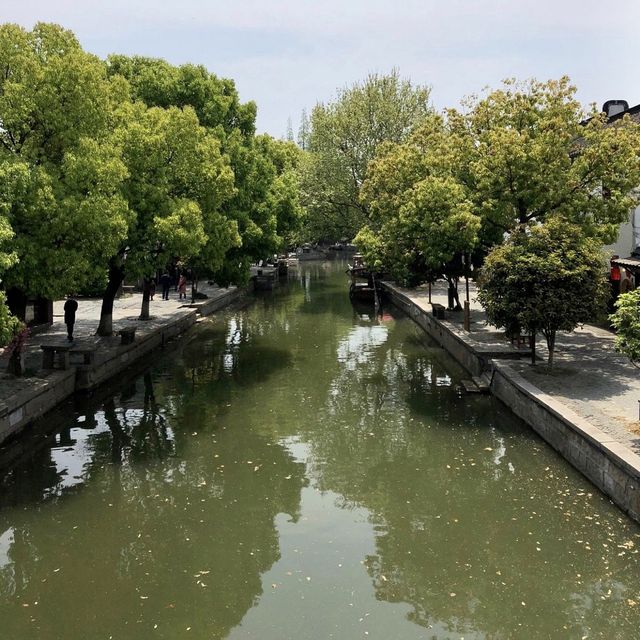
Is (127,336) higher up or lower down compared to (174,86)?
lower down

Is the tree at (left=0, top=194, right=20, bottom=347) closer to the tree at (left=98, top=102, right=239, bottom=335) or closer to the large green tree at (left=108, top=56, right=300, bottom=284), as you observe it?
the tree at (left=98, top=102, right=239, bottom=335)

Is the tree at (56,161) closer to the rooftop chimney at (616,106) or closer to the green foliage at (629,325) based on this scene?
the green foliage at (629,325)

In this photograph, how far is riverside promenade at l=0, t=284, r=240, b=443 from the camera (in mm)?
14977

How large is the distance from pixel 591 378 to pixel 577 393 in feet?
5.38

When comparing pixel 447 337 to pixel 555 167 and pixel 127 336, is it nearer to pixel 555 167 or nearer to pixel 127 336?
pixel 555 167

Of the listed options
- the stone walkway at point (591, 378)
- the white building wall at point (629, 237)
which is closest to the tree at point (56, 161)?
the stone walkway at point (591, 378)

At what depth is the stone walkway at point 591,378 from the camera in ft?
41.1

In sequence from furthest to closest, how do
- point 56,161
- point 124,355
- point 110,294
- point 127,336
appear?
point 110,294
point 127,336
point 124,355
point 56,161

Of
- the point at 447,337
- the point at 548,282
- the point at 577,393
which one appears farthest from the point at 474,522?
the point at 447,337

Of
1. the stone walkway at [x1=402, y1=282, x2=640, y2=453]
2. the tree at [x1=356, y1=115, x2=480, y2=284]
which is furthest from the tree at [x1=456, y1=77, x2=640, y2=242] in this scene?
the stone walkway at [x1=402, y1=282, x2=640, y2=453]

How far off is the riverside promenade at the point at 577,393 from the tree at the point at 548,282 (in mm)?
1291

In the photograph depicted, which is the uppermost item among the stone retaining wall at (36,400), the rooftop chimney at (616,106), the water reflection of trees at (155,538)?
the rooftop chimney at (616,106)

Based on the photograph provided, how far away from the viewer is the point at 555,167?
826 inches

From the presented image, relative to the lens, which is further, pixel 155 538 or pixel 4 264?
pixel 4 264
